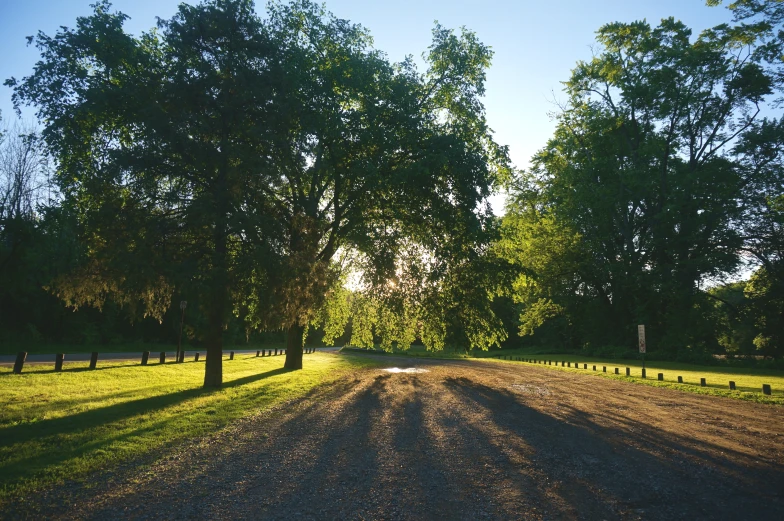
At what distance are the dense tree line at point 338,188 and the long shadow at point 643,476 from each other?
27.1ft

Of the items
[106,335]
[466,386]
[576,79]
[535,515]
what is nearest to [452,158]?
[466,386]

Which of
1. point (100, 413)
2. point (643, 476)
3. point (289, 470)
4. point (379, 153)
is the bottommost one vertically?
point (100, 413)

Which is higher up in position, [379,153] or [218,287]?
[379,153]

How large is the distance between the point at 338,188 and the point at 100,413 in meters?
13.2

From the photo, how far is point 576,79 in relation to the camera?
1636 inches

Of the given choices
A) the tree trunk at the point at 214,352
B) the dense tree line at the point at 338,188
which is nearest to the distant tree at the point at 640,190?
the dense tree line at the point at 338,188

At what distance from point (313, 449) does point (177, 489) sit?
2457 mm

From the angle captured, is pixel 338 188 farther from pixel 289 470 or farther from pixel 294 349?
pixel 289 470

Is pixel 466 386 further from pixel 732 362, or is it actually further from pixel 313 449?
pixel 732 362

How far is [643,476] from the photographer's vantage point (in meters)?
6.38

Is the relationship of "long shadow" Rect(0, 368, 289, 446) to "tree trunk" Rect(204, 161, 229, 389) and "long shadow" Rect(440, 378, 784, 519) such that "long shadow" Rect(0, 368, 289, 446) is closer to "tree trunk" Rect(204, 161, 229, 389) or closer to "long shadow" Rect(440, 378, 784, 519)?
"tree trunk" Rect(204, 161, 229, 389)

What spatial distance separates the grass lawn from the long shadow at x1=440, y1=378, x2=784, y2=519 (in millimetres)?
5845

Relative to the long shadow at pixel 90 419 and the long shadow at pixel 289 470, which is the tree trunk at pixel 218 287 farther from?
the long shadow at pixel 289 470

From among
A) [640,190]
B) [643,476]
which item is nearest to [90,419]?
[643,476]
